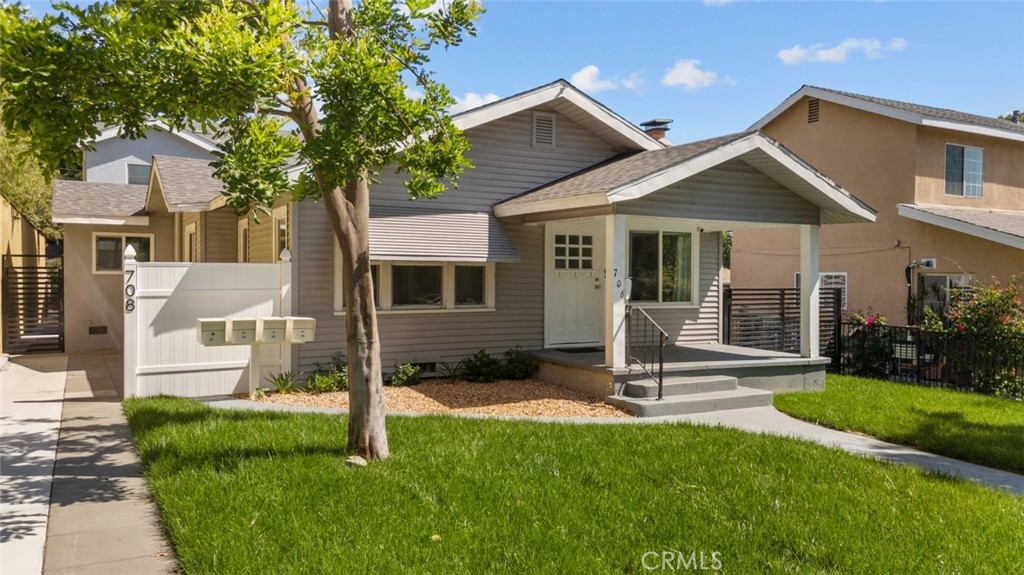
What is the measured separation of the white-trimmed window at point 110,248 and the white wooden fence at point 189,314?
7.81m

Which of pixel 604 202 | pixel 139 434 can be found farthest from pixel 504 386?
pixel 139 434

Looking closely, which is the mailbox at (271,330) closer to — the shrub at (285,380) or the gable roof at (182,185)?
the shrub at (285,380)

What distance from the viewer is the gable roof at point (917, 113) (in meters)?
16.7

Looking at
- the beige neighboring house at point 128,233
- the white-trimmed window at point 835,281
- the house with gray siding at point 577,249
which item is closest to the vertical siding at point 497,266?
the house with gray siding at point 577,249

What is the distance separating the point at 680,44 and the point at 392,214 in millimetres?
5702

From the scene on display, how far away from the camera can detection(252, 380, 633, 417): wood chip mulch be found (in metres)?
9.44

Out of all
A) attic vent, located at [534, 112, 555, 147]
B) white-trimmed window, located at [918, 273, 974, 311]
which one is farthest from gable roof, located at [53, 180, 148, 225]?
white-trimmed window, located at [918, 273, 974, 311]

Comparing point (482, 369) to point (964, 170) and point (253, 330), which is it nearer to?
point (253, 330)

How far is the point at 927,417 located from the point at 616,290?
4312 mm

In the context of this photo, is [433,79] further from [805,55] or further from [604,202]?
[805,55]

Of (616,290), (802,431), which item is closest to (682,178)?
(616,290)

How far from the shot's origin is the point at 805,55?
19.8 meters

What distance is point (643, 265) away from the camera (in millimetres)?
13375

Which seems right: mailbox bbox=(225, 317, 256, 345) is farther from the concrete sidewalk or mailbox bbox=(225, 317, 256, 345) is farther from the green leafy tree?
the green leafy tree
